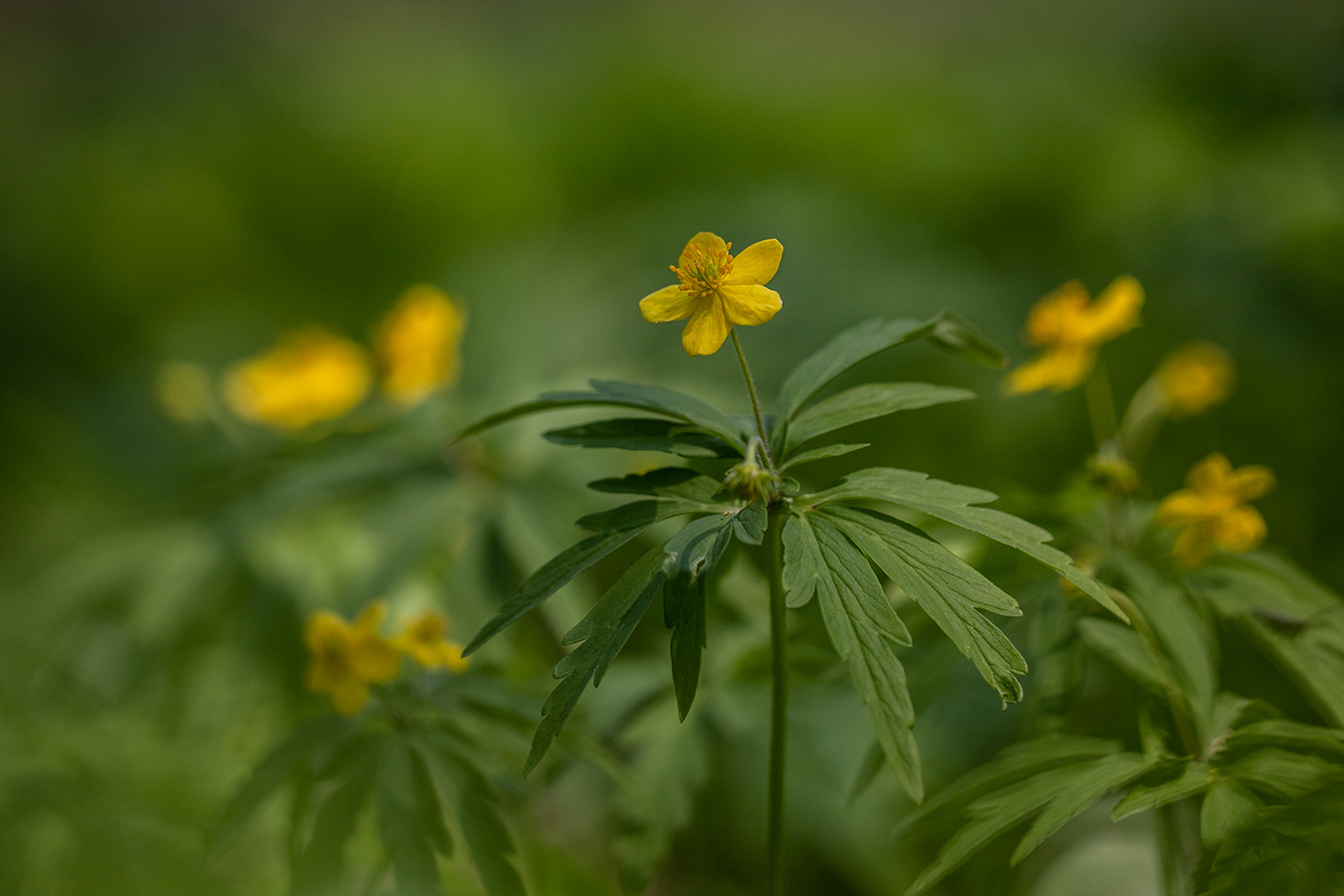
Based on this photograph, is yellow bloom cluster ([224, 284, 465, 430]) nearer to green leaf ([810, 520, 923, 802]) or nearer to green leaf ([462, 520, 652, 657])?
green leaf ([462, 520, 652, 657])

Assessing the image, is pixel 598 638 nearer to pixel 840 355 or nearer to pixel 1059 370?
pixel 840 355

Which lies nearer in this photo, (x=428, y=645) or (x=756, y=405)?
(x=756, y=405)

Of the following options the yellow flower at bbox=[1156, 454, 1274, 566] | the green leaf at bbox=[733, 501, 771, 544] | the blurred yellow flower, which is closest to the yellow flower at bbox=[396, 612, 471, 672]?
the green leaf at bbox=[733, 501, 771, 544]

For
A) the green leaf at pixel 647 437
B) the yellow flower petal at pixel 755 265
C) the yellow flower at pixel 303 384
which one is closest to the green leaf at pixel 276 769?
the green leaf at pixel 647 437

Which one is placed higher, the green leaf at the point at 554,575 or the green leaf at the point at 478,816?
the green leaf at the point at 554,575

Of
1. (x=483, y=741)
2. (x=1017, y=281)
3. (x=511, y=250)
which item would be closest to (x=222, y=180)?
(x=511, y=250)

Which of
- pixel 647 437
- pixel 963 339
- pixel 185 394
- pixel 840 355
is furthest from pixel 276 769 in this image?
pixel 185 394

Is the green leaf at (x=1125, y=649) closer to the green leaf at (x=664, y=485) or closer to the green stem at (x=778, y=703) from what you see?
the green stem at (x=778, y=703)
